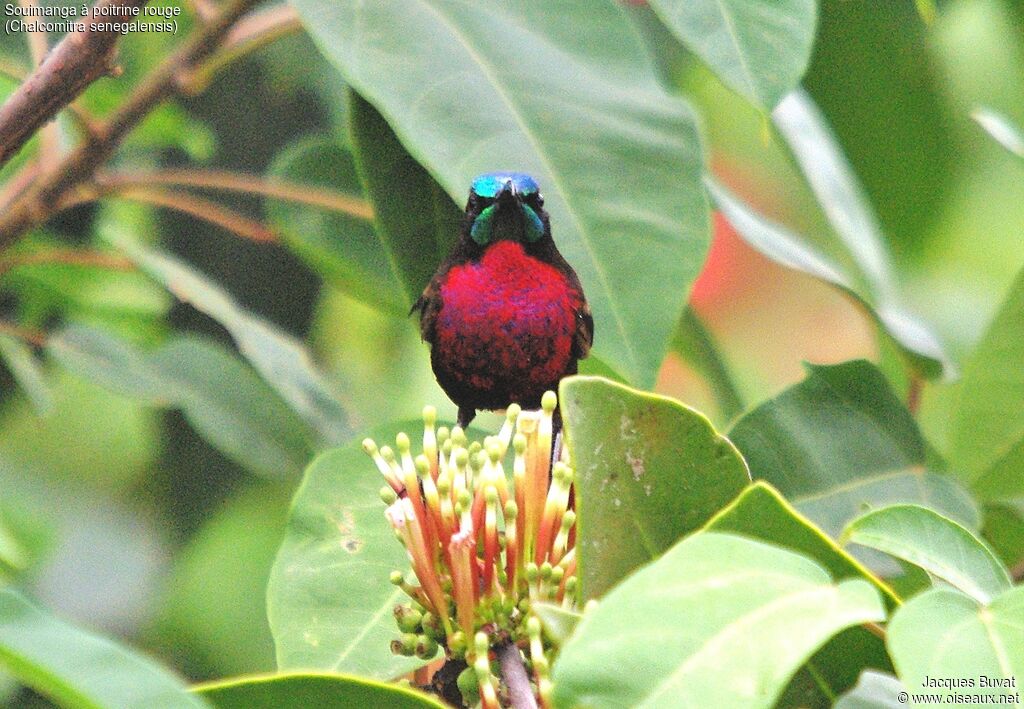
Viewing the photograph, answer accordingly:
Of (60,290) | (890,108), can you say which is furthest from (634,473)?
(890,108)

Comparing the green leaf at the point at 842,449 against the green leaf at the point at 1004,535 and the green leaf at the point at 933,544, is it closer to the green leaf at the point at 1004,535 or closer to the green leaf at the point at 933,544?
the green leaf at the point at 1004,535

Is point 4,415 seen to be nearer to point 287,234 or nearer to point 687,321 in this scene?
point 287,234

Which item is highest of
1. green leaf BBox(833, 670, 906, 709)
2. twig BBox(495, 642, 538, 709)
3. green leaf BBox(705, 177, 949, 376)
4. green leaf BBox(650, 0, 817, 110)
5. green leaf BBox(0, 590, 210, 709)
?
green leaf BBox(650, 0, 817, 110)

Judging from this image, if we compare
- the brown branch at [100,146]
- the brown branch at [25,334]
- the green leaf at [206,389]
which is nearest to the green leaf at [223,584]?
the green leaf at [206,389]

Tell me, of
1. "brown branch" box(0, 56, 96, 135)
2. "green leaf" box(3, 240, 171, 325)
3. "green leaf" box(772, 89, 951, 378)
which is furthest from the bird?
"green leaf" box(3, 240, 171, 325)

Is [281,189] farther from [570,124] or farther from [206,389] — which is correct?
[570,124]

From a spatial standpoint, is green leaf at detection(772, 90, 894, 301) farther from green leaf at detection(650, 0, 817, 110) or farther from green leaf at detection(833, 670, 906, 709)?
green leaf at detection(833, 670, 906, 709)
